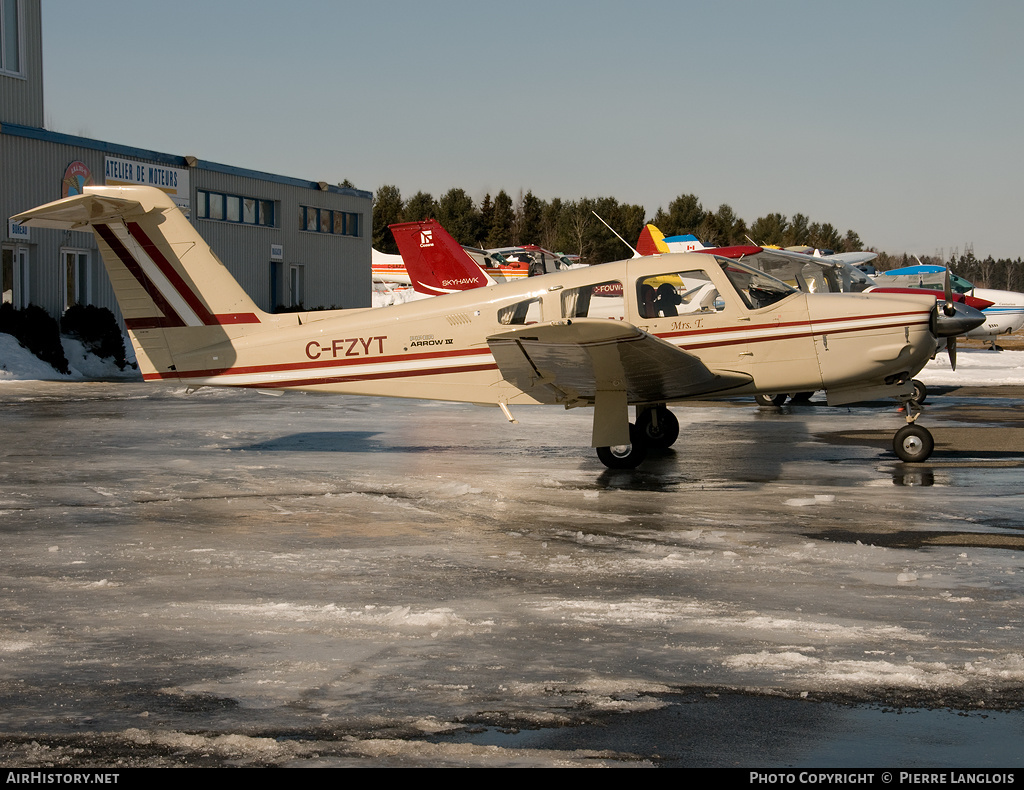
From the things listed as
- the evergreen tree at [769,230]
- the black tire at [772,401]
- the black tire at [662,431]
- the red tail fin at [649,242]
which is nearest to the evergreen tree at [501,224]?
the evergreen tree at [769,230]

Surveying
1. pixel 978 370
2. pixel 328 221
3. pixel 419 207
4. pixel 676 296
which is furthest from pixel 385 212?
pixel 676 296

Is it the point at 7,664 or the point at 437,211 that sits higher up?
the point at 437,211

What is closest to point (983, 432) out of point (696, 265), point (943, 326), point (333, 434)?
point (943, 326)

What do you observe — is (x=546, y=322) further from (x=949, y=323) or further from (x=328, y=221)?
(x=328, y=221)

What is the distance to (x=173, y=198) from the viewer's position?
101 ft

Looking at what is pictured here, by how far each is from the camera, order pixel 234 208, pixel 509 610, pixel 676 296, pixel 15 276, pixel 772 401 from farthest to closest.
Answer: pixel 234 208
pixel 15 276
pixel 772 401
pixel 676 296
pixel 509 610

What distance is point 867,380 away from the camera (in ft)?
35.5

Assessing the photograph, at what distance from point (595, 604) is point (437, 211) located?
90529mm

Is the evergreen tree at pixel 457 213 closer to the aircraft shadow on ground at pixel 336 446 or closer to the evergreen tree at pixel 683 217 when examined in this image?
the evergreen tree at pixel 683 217

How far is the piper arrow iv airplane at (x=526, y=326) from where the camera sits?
1057cm

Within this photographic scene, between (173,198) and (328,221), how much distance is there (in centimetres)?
884

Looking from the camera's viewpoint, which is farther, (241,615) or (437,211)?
(437,211)
